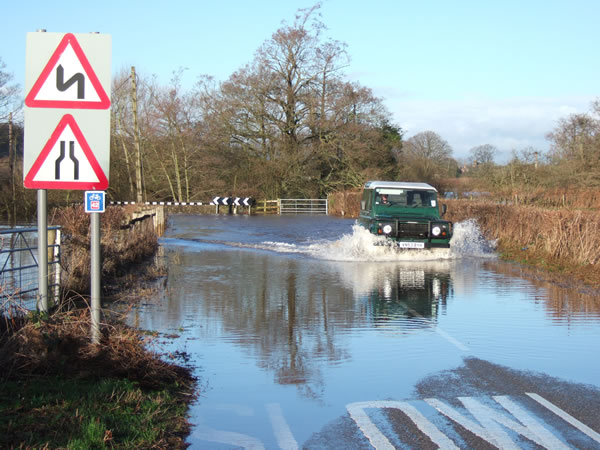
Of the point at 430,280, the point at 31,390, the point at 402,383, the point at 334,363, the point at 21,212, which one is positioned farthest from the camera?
the point at 21,212

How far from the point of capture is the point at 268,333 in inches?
344

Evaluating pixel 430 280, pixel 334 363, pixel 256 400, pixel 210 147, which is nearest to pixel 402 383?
pixel 334 363

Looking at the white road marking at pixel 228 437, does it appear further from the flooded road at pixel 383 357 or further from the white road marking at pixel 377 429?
the white road marking at pixel 377 429

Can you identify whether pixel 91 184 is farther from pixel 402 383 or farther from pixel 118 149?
pixel 118 149

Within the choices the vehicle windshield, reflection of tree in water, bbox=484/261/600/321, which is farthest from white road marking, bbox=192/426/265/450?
the vehicle windshield

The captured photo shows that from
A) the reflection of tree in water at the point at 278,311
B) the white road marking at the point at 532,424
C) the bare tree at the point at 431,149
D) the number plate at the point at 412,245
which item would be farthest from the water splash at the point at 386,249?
the bare tree at the point at 431,149

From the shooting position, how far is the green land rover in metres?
19.2

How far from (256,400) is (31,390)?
5.84 feet

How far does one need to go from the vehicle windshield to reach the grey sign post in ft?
49.6

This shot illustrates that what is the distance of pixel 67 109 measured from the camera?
6211 millimetres

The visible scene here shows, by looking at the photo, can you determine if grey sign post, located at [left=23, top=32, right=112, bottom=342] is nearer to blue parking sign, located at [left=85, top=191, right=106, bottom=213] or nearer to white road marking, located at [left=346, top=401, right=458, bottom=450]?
blue parking sign, located at [left=85, top=191, right=106, bottom=213]

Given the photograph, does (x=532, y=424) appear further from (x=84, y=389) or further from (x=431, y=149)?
(x=431, y=149)

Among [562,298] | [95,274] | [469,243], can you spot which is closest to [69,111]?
[95,274]

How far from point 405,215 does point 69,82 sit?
1527cm
